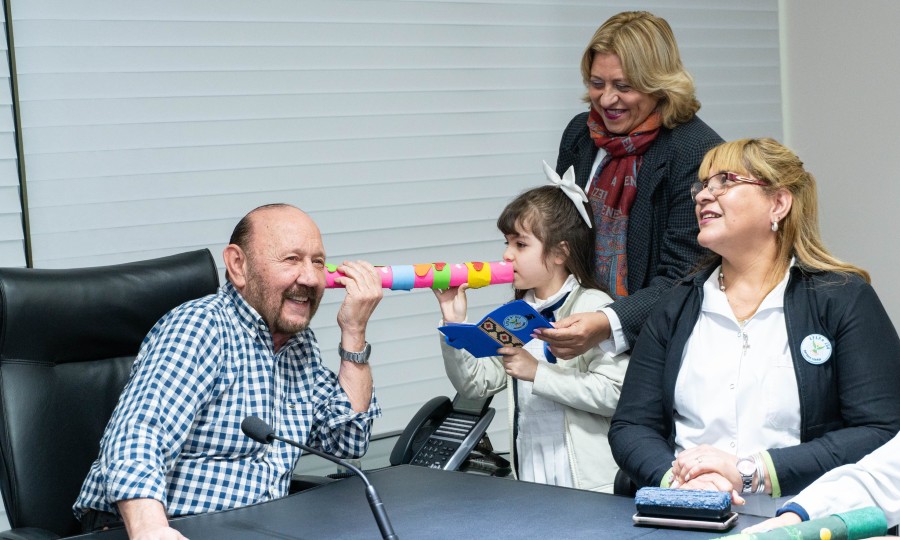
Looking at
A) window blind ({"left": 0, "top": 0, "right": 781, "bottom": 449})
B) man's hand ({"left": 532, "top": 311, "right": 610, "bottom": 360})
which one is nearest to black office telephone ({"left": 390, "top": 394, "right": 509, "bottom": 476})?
man's hand ({"left": 532, "top": 311, "right": 610, "bottom": 360})

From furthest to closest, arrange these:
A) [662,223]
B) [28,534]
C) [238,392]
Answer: [662,223]
[238,392]
[28,534]

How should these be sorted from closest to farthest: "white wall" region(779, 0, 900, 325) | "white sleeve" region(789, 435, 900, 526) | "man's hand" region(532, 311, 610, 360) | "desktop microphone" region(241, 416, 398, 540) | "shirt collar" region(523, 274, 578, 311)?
"desktop microphone" region(241, 416, 398, 540)
"white sleeve" region(789, 435, 900, 526)
"man's hand" region(532, 311, 610, 360)
"shirt collar" region(523, 274, 578, 311)
"white wall" region(779, 0, 900, 325)

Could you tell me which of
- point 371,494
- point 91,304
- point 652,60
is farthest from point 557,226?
point 371,494

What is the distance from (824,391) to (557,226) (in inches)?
33.7

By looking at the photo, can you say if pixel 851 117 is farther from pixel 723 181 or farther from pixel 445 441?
pixel 445 441

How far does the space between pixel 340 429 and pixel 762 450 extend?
2.96ft

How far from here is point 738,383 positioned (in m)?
2.19

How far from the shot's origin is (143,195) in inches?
132

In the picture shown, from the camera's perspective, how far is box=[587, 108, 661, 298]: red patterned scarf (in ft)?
9.03

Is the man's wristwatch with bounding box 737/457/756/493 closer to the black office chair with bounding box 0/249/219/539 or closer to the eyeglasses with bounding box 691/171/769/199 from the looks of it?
the eyeglasses with bounding box 691/171/769/199

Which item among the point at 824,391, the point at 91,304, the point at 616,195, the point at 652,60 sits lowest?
the point at 824,391

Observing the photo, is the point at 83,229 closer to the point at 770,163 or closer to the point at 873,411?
the point at 770,163

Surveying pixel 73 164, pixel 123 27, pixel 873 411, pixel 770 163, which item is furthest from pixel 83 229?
pixel 873 411

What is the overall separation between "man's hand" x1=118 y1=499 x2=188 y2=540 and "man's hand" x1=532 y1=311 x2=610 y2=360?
105 cm
